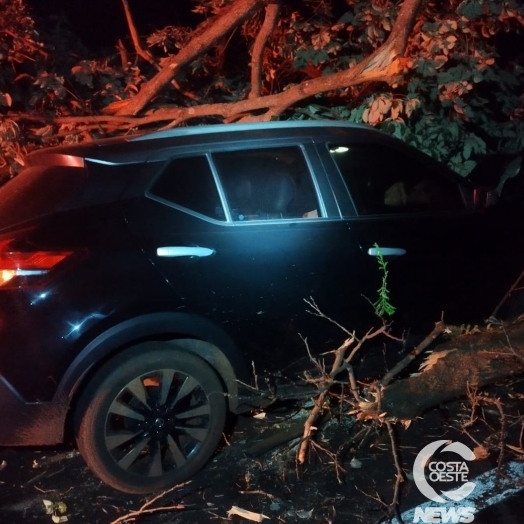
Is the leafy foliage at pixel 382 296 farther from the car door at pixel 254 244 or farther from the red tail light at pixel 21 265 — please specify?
the red tail light at pixel 21 265

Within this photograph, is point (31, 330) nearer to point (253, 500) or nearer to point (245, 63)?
point (253, 500)

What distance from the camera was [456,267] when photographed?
13.8 feet

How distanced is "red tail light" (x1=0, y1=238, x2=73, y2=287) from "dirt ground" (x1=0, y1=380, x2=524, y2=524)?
124 cm

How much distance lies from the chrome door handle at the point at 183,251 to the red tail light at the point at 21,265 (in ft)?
1.76

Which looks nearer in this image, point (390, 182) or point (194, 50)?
point (390, 182)

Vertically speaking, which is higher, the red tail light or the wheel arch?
the red tail light

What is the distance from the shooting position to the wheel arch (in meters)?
3.22

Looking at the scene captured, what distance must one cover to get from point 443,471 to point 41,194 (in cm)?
263

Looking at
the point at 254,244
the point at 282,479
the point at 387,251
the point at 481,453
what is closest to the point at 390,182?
the point at 387,251

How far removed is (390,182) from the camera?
4.21 metres

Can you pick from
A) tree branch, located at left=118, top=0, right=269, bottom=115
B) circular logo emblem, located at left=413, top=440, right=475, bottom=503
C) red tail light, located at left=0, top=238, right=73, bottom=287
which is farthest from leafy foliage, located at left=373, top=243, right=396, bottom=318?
tree branch, located at left=118, top=0, right=269, bottom=115

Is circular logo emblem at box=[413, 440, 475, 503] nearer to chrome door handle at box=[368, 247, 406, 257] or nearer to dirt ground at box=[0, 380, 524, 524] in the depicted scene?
dirt ground at box=[0, 380, 524, 524]

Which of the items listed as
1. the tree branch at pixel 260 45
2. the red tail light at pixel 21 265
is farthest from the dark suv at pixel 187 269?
the tree branch at pixel 260 45

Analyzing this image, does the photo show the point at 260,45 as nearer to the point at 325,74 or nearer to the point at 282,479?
the point at 325,74
